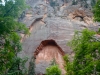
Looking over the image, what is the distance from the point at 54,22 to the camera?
25047 millimetres

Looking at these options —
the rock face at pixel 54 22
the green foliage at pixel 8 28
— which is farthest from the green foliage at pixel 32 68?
the green foliage at pixel 8 28

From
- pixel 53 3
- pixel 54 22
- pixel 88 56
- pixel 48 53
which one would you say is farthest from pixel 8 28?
pixel 53 3

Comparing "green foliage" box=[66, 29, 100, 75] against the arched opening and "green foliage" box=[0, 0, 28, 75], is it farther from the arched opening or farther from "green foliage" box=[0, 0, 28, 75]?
the arched opening

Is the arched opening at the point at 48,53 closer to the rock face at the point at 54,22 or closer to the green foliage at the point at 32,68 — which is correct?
the rock face at the point at 54,22

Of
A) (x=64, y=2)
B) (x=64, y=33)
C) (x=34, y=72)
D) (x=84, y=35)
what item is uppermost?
(x=64, y=2)

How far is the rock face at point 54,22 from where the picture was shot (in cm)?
2344

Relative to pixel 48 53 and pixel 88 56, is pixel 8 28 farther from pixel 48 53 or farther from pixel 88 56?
pixel 48 53

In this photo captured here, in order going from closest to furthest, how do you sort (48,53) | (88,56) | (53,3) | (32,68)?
(88,56), (32,68), (48,53), (53,3)

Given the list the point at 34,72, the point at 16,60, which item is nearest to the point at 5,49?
the point at 16,60

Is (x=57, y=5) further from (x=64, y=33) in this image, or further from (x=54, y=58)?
(x=54, y=58)

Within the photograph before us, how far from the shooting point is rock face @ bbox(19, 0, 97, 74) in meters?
23.4

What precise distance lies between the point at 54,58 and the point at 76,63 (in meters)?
12.1

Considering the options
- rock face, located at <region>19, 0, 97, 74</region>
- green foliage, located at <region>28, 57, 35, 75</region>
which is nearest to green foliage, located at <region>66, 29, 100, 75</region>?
green foliage, located at <region>28, 57, 35, 75</region>

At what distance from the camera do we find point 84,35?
942 centimetres
